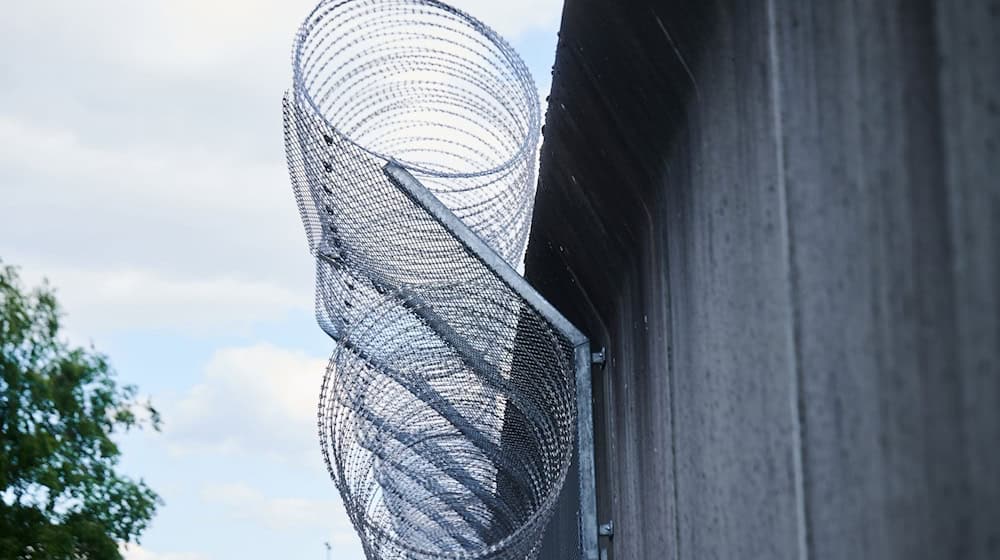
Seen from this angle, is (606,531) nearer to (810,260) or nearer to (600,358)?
(600,358)

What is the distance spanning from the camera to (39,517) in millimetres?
23594

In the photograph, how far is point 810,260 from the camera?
187 inches

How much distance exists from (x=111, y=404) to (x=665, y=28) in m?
20.4

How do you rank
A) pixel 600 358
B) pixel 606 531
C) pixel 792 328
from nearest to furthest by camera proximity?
pixel 792 328 → pixel 606 531 → pixel 600 358

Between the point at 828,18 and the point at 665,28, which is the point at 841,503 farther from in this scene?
the point at 665,28

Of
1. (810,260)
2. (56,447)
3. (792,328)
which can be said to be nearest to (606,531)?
(792,328)

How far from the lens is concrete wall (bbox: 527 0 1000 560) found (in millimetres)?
3648

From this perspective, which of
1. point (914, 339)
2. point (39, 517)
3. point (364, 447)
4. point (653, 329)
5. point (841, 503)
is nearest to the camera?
point (914, 339)

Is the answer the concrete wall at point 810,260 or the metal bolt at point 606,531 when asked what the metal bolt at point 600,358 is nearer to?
the metal bolt at point 606,531


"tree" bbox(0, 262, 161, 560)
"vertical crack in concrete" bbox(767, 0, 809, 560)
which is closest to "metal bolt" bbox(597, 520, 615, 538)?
"vertical crack in concrete" bbox(767, 0, 809, 560)

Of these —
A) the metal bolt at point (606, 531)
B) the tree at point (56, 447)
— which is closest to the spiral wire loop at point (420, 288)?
the metal bolt at point (606, 531)

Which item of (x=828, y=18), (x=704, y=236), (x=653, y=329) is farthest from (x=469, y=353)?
(x=828, y=18)

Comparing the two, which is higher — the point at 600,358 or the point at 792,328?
the point at 600,358

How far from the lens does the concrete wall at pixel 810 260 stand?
3648 millimetres
